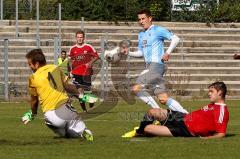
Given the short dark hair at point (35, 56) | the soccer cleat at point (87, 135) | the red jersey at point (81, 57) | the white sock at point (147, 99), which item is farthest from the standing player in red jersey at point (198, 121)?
the red jersey at point (81, 57)

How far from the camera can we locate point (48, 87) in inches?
552

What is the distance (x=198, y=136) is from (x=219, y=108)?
2.03 feet

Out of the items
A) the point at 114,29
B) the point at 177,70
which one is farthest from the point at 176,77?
the point at 114,29

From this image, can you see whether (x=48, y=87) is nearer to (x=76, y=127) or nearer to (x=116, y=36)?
(x=76, y=127)

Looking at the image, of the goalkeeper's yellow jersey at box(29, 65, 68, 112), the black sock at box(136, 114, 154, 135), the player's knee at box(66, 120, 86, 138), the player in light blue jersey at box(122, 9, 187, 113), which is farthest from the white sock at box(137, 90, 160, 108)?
the goalkeeper's yellow jersey at box(29, 65, 68, 112)

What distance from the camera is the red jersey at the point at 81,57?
78.6 ft

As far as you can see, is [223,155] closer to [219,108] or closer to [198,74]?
[219,108]

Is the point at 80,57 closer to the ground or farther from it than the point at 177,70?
farther from it

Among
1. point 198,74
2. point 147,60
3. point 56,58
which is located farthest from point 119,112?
point 198,74

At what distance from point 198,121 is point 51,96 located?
2344mm

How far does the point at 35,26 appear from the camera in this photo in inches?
1431

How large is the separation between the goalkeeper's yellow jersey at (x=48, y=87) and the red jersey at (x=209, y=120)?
6.74 feet

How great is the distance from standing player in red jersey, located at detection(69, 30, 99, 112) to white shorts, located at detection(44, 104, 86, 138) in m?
9.50

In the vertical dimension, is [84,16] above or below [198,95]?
above
